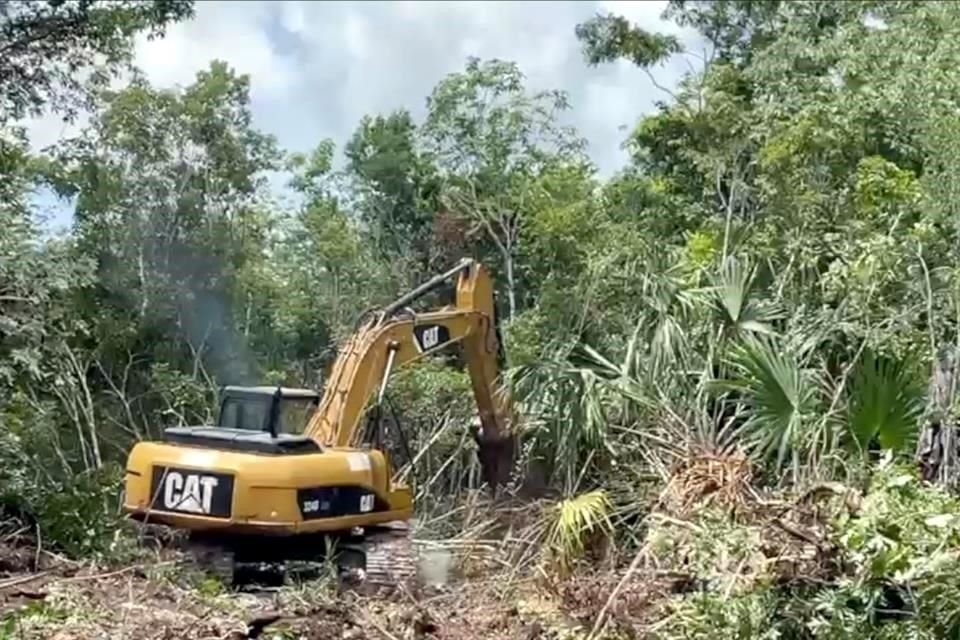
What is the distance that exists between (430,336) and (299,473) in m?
2.00

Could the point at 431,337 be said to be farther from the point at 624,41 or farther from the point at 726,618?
the point at 624,41

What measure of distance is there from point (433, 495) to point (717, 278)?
4402 mm

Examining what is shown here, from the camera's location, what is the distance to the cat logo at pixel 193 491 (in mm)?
8297

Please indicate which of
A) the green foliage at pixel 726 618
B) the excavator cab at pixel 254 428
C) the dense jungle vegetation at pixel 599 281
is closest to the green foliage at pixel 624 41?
the dense jungle vegetation at pixel 599 281

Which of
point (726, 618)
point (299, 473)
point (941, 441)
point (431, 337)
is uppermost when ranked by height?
point (431, 337)

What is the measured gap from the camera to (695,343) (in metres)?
9.24

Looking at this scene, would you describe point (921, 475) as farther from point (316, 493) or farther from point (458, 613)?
point (316, 493)

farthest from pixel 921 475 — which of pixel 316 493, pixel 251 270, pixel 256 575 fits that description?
pixel 251 270

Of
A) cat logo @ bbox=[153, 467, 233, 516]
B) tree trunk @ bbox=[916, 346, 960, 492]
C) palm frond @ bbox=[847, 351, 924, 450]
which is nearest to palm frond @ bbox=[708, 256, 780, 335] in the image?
palm frond @ bbox=[847, 351, 924, 450]

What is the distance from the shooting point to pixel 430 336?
10.1m

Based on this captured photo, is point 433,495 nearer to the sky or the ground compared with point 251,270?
nearer to the ground

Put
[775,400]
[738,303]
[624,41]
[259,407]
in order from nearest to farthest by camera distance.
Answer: [775,400] → [259,407] → [738,303] → [624,41]

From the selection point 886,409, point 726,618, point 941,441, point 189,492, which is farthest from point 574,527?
point 189,492

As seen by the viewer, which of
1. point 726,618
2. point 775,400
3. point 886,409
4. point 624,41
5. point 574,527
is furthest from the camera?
point 624,41
